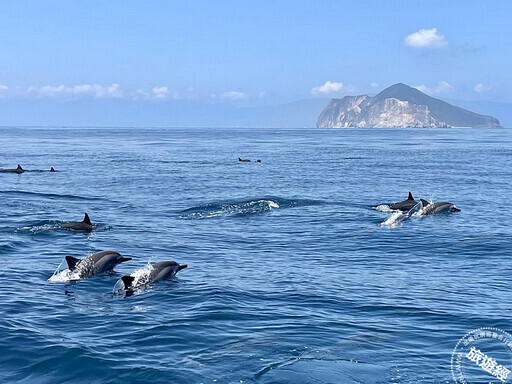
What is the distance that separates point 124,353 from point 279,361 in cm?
325

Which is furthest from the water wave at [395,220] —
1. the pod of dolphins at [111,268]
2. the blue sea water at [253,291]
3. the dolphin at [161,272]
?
the dolphin at [161,272]

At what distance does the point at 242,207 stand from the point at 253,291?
57.3 feet

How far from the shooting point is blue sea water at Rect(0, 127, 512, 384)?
12.7 m

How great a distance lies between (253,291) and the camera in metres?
18.5

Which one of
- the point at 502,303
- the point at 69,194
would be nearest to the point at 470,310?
the point at 502,303

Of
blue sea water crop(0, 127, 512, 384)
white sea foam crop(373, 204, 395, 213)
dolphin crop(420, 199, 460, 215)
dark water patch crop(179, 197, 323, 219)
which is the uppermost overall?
dolphin crop(420, 199, 460, 215)

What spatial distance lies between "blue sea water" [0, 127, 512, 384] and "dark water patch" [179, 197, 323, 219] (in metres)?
0.16

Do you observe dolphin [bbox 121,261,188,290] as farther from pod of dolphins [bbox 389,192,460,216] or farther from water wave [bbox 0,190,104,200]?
water wave [bbox 0,190,104,200]

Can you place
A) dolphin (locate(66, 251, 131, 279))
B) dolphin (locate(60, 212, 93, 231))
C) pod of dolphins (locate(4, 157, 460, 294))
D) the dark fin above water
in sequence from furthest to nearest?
dolphin (locate(60, 212, 93, 231)), dolphin (locate(66, 251, 131, 279)), pod of dolphins (locate(4, 157, 460, 294)), the dark fin above water

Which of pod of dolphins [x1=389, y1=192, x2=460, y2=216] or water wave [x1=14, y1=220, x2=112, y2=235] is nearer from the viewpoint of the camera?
water wave [x1=14, y1=220, x2=112, y2=235]

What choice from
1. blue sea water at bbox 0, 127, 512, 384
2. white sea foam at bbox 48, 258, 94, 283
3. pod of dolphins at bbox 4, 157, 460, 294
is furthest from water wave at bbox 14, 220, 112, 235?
white sea foam at bbox 48, 258, 94, 283

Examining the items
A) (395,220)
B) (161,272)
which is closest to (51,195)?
(395,220)

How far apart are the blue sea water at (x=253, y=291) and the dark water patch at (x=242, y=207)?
160mm

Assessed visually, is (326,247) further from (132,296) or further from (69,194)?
(69,194)
